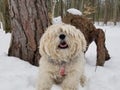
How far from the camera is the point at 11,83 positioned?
18.8 feet

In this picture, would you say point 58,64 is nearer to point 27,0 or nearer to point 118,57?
point 27,0

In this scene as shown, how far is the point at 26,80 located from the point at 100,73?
1871 millimetres

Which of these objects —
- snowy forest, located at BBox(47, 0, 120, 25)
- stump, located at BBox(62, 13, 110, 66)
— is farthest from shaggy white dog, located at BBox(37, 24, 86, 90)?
snowy forest, located at BBox(47, 0, 120, 25)

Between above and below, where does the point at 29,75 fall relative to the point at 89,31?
below

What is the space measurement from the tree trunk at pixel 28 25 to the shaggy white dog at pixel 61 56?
6.27ft

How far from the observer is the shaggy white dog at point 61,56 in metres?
4.48

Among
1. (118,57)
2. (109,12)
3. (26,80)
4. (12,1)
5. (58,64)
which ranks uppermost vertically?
(12,1)

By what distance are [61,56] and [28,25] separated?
7.67 feet

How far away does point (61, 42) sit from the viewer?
4.49m

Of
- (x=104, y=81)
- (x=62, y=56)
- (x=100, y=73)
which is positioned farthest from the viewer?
(x=100, y=73)

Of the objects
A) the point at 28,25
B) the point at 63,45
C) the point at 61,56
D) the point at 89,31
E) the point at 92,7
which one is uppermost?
the point at 63,45

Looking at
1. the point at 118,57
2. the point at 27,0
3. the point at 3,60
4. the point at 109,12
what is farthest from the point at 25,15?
the point at 109,12

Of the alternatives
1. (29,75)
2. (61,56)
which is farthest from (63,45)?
(29,75)

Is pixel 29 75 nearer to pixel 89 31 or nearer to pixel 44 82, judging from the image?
pixel 44 82
